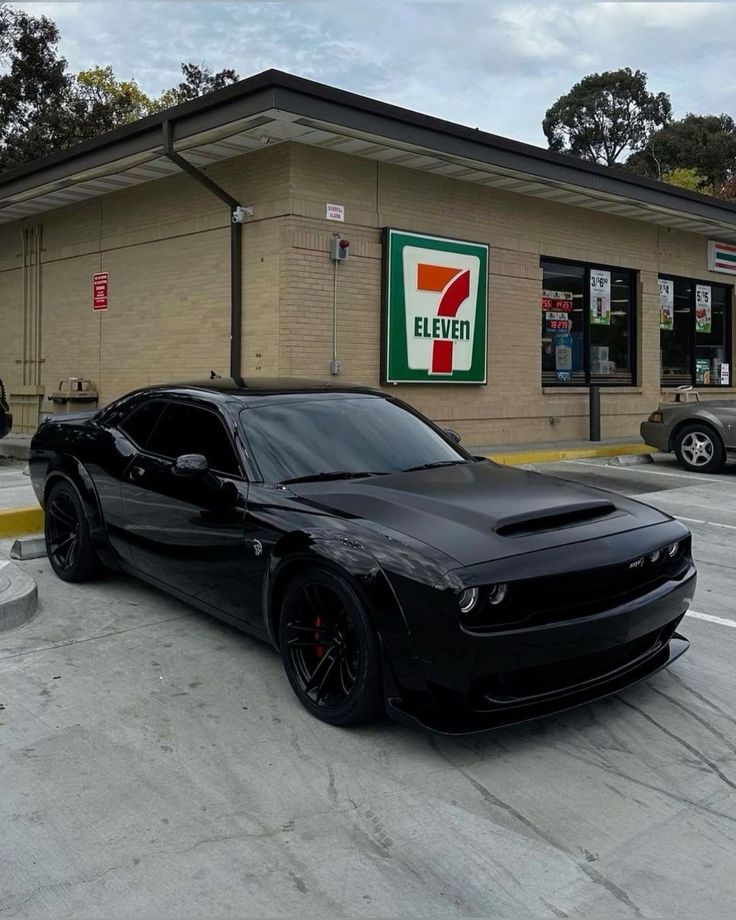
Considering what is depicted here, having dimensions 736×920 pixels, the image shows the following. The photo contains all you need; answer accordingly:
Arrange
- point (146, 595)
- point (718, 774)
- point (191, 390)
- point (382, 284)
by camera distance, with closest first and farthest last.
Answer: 1. point (718, 774)
2. point (191, 390)
3. point (146, 595)
4. point (382, 284)

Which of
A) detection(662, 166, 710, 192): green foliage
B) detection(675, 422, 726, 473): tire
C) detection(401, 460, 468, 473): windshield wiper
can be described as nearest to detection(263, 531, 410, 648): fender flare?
detection(401, 460, 468, 473): windshield wiper

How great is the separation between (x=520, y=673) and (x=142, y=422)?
3124 mm

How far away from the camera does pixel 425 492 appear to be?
13.1 ft

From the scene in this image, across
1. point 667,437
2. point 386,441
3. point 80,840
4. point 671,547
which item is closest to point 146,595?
point 386,441

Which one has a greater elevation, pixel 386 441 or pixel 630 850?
pixel 386 441

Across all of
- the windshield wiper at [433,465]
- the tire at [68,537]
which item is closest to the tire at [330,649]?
the windshield wiper at [433,465]

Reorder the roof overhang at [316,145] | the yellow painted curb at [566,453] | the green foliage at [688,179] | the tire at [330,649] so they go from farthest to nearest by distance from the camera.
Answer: the green foliage at [688,179] < the yellow painted curb at [566,453] < the roof overhang at [316,145] < the tire at [330,649]

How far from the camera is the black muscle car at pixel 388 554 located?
3240 mm

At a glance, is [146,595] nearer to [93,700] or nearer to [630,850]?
[93,700]

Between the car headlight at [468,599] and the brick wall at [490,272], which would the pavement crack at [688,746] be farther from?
the brick wall at [490,272]

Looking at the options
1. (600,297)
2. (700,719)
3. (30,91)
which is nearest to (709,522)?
(700,719)

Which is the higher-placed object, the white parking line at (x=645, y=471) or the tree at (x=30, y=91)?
the tree at (x=30, y=91)

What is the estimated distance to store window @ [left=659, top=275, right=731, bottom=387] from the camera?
56.7 ft

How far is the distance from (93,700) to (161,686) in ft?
1.05
